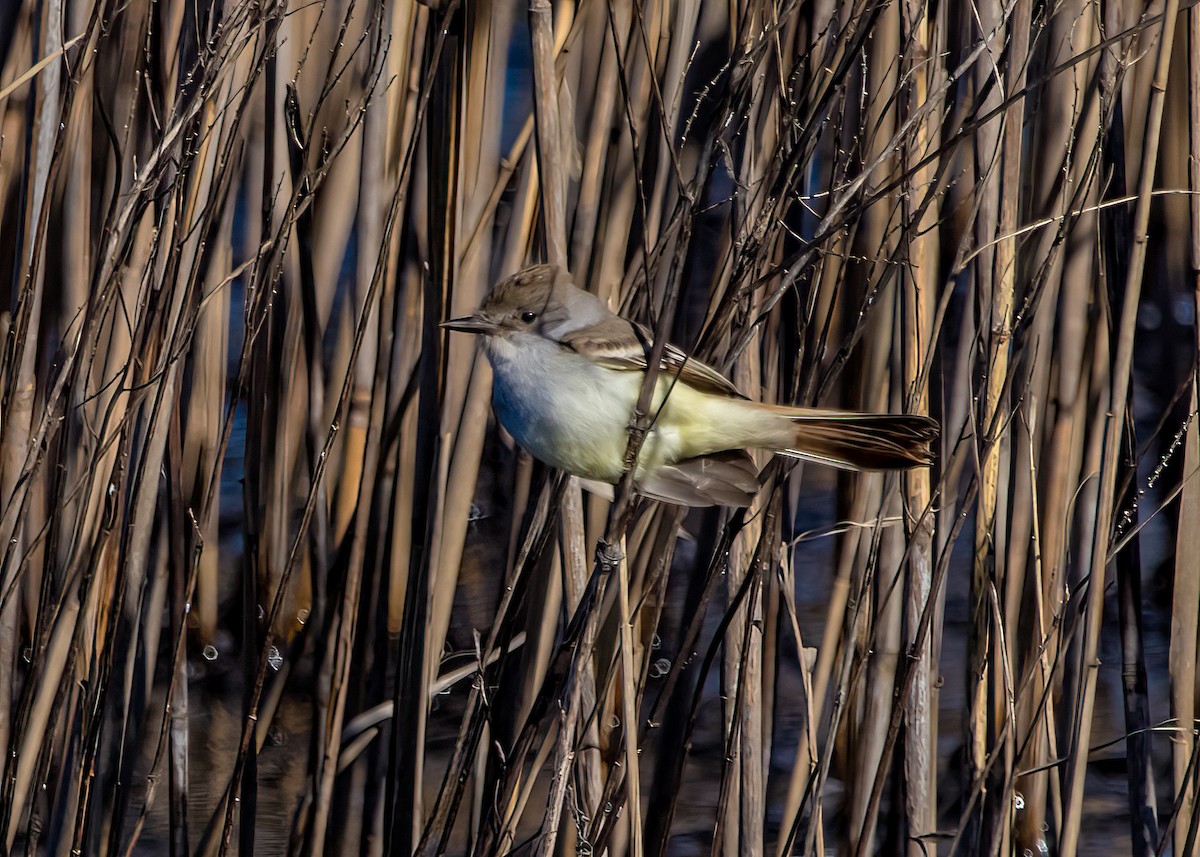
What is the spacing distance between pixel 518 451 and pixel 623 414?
37cm

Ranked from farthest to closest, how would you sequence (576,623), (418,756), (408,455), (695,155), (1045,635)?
(695,155) → (408,455) → (418,756) → (1045,635) → (576,623)

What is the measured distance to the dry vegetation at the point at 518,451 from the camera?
1.48 m

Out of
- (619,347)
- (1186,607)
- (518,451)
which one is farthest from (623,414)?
(1186,607)

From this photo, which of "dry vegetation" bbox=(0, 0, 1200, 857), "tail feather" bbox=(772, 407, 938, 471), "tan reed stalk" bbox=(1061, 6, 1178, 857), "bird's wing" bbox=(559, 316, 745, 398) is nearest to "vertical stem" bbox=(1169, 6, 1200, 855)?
"dry vegetation" bbox=(0, 0, 1200, 857)

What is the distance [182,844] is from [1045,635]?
4.11ft

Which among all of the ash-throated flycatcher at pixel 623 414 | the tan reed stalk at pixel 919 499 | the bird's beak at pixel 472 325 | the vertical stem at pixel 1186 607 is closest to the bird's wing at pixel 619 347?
the ash-throated flycatcher at pixel 623 414

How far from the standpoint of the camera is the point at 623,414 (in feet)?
5.21

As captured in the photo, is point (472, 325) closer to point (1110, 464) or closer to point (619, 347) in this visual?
point (619, 347)

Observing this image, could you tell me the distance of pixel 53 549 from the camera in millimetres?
1603

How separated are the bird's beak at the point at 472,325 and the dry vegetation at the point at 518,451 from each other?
5.6 inches

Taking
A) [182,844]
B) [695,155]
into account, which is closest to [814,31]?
[695,155]

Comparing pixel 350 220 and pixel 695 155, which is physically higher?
pixel 695 155

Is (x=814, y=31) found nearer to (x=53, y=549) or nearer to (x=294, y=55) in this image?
(x=294, y=55)

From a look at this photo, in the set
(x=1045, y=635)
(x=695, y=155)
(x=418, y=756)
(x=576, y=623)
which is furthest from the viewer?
(x=695, y=155)
